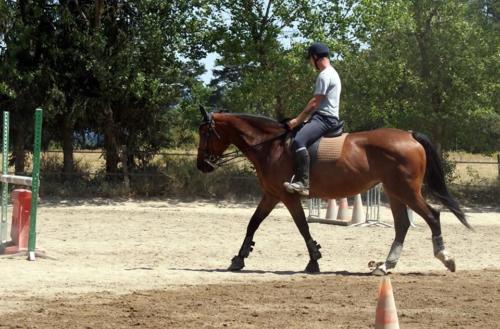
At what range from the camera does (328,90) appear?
1053 cm

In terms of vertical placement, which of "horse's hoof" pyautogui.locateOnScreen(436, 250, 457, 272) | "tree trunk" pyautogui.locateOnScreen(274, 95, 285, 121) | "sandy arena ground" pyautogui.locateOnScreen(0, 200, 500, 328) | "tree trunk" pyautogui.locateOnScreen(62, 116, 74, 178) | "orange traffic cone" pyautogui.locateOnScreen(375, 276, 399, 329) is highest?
"tree trunk" pyautogui.locateOnScreen(274, 95, 285, 121)

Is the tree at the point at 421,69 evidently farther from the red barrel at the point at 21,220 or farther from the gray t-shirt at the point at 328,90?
the red barrel at the point at 21,220

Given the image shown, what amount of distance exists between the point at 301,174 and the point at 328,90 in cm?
115

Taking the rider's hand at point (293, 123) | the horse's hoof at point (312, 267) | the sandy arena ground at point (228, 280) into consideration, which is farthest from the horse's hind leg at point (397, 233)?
the rider's hand at point (293, 123)

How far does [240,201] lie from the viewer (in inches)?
944

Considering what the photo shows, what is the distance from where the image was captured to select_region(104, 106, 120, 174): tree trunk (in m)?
24.4

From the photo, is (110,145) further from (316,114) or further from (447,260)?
(447,260)

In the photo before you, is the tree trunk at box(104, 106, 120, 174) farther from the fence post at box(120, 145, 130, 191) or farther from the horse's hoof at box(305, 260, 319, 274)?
the horse's hoof at box(305, 260, 319, 274)

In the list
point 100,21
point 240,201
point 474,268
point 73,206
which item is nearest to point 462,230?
point 474,268

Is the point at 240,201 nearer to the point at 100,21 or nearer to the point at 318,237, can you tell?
the point at 100,21

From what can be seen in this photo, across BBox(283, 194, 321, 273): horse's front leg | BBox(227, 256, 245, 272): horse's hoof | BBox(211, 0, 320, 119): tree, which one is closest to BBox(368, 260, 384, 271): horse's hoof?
BBox(283, 194, 321, 273): horse's front leg

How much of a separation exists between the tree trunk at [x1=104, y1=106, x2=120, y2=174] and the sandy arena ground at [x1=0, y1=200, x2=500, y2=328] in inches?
293

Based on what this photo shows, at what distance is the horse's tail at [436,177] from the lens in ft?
36.1

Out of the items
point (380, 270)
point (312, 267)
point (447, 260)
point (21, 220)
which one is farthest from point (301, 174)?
point (21, 220)
